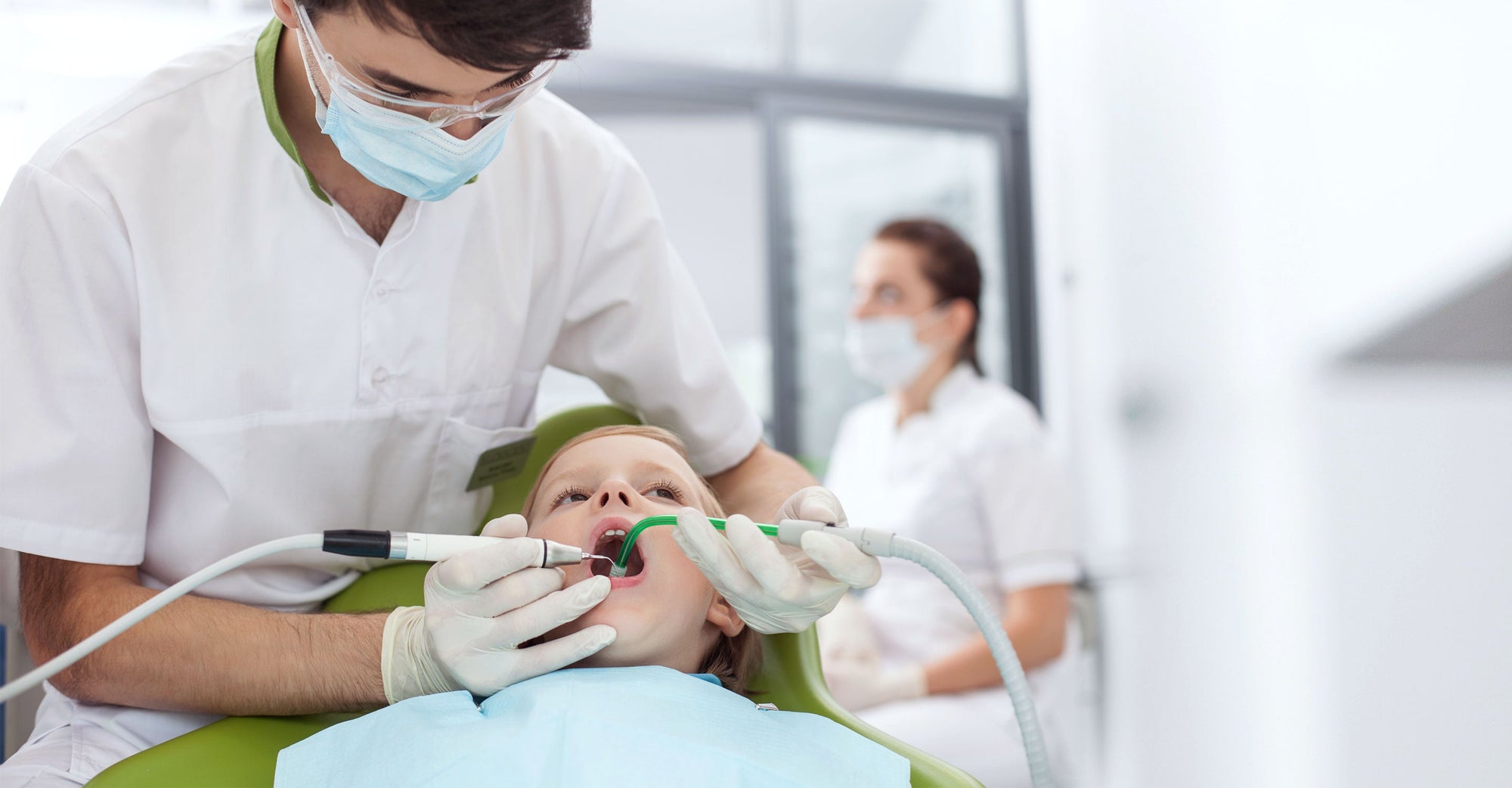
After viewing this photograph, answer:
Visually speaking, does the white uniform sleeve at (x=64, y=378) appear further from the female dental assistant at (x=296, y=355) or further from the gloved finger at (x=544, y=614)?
the gloved finger at (x=544, y=614)

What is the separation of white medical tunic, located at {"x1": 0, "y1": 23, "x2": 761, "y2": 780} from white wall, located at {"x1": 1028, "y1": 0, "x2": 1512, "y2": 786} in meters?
1.09

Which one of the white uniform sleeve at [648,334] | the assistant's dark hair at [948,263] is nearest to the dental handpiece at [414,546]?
the white uniform sleeve at [648,334]

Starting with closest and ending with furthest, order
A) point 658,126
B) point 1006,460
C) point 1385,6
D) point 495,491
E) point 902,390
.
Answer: point 495,491, point 1385,6, point 1006,460, point 902,390, point 658,126

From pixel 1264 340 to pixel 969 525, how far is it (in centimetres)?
92

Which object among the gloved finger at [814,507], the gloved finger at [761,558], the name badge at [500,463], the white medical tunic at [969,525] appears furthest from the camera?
the white medical tunic at [969,525]

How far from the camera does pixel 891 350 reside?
2.75 metres

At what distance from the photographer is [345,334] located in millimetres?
1168

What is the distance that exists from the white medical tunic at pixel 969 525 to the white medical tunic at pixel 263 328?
3.77ft

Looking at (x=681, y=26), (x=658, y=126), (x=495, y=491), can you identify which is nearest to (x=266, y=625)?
(x=495, y=491)

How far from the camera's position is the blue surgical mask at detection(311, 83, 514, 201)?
1.02 meters

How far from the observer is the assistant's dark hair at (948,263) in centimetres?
278

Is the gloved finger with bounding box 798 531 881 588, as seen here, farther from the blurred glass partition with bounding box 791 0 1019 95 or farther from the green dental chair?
the blurred glass partition with bounding box 791 0 1019 95

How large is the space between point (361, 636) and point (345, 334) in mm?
351

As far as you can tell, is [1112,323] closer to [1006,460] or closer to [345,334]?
[1006,460]
